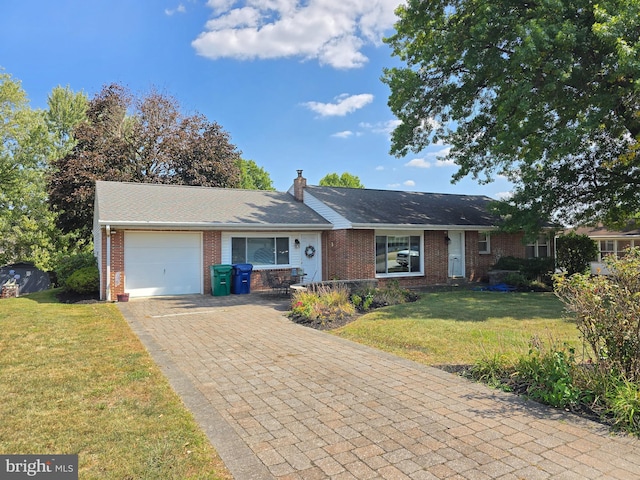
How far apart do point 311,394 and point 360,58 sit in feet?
45.1

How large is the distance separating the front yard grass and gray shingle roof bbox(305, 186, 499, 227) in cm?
1083

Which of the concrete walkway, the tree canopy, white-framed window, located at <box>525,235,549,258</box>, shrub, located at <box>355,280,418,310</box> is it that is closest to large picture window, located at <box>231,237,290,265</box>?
shrub, located at <box>355,280,418,310</box>

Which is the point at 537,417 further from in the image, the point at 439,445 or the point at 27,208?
the point at 27,208

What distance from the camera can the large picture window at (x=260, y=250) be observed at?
15.9 meters

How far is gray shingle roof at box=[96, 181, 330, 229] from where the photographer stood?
555 inches

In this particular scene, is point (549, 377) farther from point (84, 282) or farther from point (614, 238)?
point (614, 238)

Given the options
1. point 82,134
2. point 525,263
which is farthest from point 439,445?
point 82,134

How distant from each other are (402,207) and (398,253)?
2997 millimetres

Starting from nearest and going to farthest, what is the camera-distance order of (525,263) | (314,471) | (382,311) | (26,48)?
(314,471) → (382,311) → (26,48) → (525,263)

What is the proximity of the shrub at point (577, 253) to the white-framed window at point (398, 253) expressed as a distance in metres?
6.92

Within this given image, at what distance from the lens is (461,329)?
27.0 feet

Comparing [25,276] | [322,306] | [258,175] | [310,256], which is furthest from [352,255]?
[258,175]

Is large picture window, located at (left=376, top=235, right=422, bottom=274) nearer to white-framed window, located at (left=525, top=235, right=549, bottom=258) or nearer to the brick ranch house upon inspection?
the brick ranch house

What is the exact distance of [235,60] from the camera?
1756 centimetres
